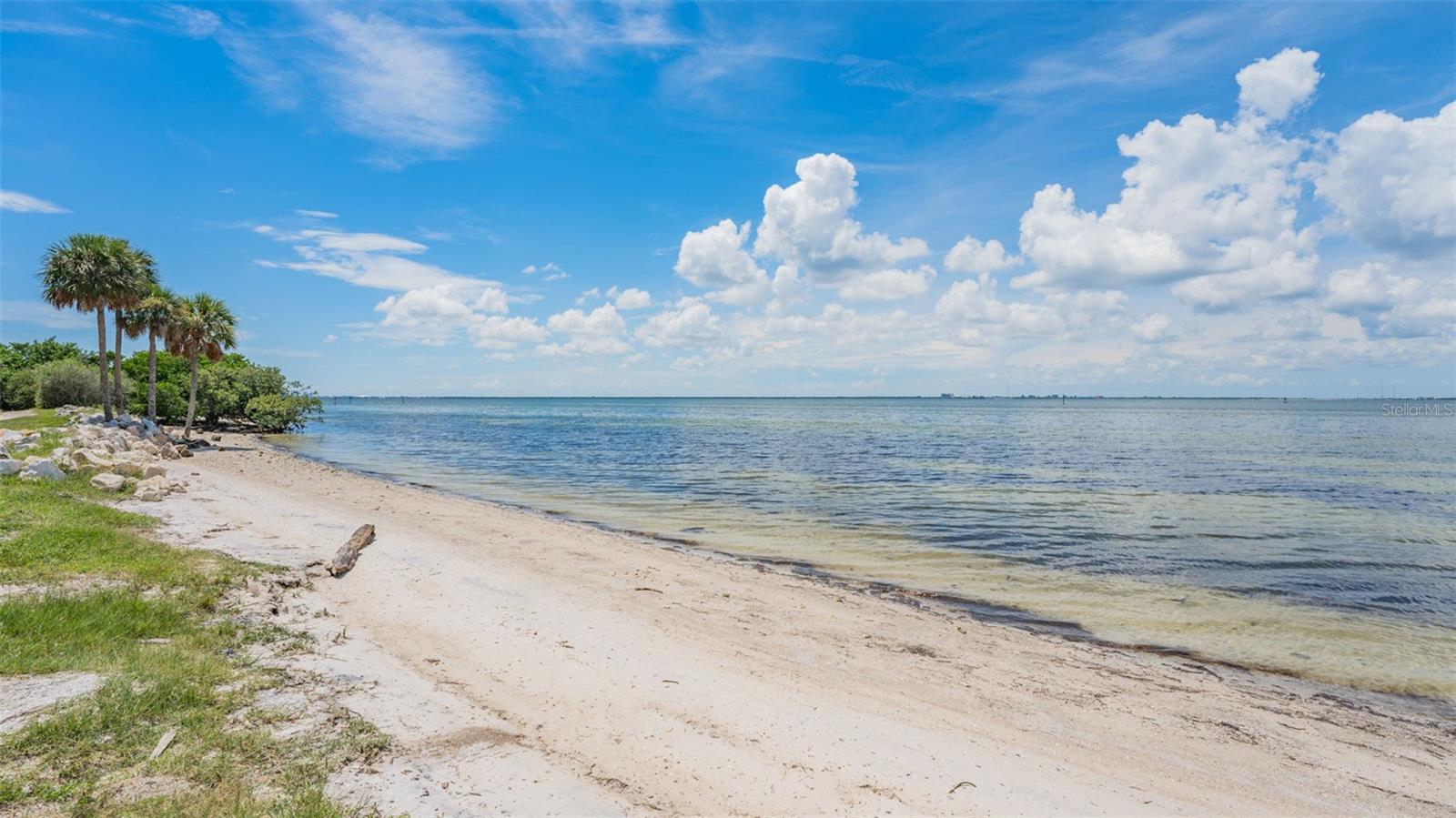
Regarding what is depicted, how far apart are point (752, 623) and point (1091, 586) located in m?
8.64

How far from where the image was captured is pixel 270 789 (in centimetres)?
495

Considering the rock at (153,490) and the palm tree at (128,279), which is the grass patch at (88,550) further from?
the palm tree at (128,279)

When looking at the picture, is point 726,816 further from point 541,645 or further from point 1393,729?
point 1393,729

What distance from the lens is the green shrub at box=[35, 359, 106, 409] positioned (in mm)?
53938

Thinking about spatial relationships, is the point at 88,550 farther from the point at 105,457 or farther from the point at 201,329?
the point at 201,329

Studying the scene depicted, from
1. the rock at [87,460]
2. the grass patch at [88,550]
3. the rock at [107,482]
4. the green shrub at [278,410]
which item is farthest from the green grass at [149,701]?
the green shrub at [278,410]

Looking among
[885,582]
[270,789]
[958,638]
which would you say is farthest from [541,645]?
[885,582]

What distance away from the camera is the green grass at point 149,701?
4.76 metres

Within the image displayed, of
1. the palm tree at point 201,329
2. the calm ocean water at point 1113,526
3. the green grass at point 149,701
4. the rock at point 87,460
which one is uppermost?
the palm tree at point 201,329

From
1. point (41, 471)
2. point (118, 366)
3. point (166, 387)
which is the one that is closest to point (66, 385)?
point (166, 387)

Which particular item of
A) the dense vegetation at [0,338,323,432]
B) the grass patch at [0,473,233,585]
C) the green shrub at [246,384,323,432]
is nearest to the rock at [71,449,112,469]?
the grass patch at [0,473,233,585]

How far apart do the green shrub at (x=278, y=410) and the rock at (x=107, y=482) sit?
50.9 metres

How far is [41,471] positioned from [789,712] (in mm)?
21414

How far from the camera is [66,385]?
178 ft
